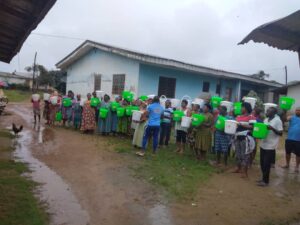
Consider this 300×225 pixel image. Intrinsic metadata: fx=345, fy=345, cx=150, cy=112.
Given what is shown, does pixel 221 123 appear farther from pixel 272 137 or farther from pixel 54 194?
pixel 54 194

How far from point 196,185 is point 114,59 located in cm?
1095

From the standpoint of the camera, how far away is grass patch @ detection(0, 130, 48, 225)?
4659 millimetres

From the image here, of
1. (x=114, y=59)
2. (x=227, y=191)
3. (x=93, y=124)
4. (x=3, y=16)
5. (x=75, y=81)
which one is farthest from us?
(x=75, y=81)

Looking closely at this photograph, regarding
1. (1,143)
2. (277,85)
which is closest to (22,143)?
(1,143)

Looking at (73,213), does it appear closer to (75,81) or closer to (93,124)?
(93,124)

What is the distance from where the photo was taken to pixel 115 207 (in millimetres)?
5512

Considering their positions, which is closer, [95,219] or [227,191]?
[95,219]

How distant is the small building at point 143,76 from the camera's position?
1524 centimetres

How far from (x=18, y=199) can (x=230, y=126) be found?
191 inches

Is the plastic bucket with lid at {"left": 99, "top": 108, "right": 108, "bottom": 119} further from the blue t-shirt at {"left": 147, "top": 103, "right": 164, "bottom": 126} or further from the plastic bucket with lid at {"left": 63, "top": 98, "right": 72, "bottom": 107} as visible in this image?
the blue t-shirt at {"left": 147, "top": 103, "right": 164, "bottom": 126}

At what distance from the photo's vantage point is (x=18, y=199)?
538cm

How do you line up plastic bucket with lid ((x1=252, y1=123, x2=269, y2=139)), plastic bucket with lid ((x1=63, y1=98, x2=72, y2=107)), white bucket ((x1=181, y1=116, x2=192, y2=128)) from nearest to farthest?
plastic bucket with lid ((x1=252, y1=123, x2=269, y2=139))
white bucket ((x1=181, y1=116, x2=192, y2=128))
plastic bucket with lid ((x1=63, y1=98, x2=72, y2=107))

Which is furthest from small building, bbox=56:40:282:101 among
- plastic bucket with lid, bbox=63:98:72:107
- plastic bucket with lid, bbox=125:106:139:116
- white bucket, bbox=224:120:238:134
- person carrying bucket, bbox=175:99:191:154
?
white bucket, bbox=224:120:238:134

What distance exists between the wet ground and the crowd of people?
646 millimetres
